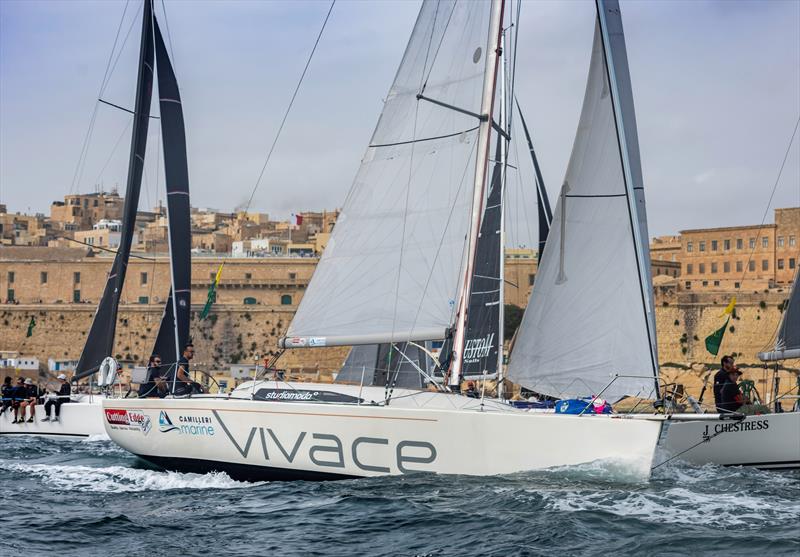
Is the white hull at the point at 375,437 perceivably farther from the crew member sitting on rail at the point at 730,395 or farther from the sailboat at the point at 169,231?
the sailboat at the point at 169,231

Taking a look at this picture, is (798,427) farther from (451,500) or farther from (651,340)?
(451,500)

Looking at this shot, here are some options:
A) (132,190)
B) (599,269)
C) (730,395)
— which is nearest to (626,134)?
(599,269)

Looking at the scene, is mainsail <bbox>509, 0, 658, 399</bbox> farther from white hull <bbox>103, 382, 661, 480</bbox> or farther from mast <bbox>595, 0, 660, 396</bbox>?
white hull <bbox>103, 382, 661, 480</bbox>

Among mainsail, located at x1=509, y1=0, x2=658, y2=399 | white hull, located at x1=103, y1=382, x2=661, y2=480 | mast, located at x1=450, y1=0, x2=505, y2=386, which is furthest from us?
mainsail, located at x1=509, y1=0, x2=658, y2=399

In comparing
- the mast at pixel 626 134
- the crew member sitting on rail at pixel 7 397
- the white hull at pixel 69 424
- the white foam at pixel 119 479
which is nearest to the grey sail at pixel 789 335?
the mast at pixel 626 134

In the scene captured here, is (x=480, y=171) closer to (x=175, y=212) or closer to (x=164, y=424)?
(x=164, y=424)

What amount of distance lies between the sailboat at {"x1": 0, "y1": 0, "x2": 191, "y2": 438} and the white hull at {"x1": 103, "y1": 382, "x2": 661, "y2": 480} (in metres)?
3.65

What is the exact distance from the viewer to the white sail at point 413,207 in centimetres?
1317

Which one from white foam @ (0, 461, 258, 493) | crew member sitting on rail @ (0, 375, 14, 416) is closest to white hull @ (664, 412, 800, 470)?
white foam @ (0, 461, 258, 493)

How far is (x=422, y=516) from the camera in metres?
11.0

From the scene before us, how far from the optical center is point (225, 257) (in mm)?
66438

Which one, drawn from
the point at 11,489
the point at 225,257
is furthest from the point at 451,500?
the point at 225,257

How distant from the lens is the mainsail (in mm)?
13086

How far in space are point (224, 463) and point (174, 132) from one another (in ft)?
22.6
